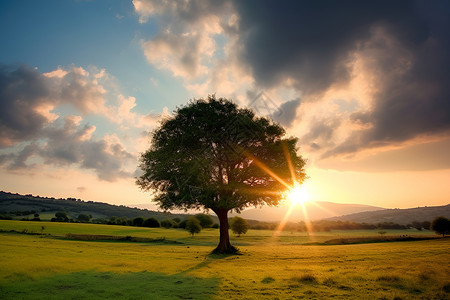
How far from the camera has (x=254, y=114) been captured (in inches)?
1518

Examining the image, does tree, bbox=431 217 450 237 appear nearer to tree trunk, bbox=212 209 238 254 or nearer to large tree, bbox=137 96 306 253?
large tree, bbox=137 96 306 253

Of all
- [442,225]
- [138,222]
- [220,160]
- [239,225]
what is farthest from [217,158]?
[138,222]

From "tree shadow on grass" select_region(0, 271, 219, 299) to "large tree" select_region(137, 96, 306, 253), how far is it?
1555cm

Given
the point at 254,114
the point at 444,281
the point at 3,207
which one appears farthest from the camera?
the point at 3,207

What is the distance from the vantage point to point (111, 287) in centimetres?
1533

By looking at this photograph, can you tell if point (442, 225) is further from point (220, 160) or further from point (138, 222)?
point (138, 222)

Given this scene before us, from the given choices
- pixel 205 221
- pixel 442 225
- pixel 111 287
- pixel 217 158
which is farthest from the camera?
pixel 205 221

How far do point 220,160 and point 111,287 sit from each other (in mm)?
22438

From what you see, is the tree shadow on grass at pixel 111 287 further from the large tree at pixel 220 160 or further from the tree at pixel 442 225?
the tree at pixel 442 225

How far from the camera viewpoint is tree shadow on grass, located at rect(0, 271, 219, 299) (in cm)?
1353

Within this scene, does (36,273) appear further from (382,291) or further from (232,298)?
(382,291)

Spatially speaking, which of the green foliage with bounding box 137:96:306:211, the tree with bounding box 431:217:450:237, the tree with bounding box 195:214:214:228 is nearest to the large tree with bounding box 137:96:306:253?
the green foliage with bounding box 137:96:306:211

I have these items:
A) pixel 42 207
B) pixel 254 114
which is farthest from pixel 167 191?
pixel 42 207

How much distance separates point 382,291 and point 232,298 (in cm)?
837
